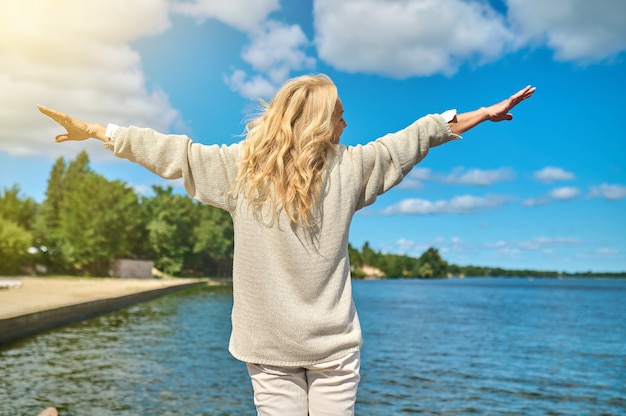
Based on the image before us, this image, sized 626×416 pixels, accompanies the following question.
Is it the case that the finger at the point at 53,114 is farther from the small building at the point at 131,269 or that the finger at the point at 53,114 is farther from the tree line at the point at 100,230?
the small building at the point at 131,269

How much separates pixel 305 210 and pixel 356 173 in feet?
0.74

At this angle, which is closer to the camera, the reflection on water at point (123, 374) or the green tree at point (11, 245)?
the reflection on water at point (123, 374)

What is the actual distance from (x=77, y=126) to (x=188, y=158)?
0.41 meters

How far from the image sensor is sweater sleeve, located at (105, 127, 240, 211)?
1.96 metres

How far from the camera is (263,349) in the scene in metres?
1.90

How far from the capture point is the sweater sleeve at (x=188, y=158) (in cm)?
196

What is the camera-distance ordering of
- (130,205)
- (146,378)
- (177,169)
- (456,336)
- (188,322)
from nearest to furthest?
1. (177,169)
2. (146,378)
3. (188,322)
4. (456,336)
5. (130,205)

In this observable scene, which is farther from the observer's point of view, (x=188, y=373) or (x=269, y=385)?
(x=188, y=373)

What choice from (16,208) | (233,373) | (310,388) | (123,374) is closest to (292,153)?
(310,388)

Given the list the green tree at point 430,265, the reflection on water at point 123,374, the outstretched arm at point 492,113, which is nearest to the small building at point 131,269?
the reflection on water at point 123,374

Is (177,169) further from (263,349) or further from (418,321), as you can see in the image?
(418,321)

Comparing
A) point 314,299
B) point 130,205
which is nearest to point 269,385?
point 314,299

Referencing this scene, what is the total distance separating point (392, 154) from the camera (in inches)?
79.0

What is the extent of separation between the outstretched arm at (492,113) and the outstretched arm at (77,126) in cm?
119
